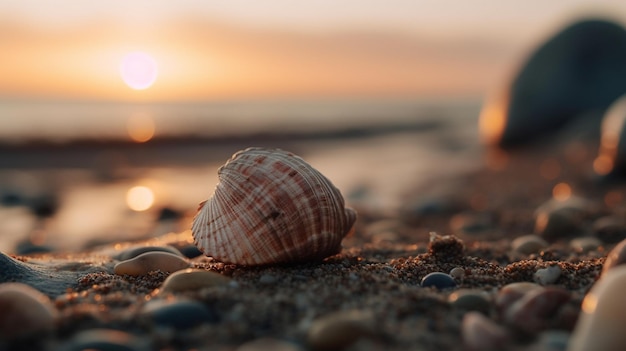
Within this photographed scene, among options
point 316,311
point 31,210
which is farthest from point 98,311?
point 31,210

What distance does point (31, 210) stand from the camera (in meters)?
6.95

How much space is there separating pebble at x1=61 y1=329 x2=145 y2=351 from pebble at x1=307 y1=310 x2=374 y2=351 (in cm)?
53

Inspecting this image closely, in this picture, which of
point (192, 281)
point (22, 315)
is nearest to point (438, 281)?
point (192, 281)

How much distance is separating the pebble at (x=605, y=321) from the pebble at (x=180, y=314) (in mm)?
1138

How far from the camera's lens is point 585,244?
364 cm

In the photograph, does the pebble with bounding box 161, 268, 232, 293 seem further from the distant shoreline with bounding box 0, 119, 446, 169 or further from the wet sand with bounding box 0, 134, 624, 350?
the distant shoreline with bounding box 0, 119, 446, 169

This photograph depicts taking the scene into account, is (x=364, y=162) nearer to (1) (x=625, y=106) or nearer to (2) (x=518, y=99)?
(2) (x=518, y=99)

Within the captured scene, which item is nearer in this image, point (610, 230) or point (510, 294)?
point (510, 294)

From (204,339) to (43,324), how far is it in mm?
506

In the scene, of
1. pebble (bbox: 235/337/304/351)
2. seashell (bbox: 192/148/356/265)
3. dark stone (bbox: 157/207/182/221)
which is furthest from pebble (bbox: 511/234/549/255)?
dark stone (bbox: 157/207/182/221)

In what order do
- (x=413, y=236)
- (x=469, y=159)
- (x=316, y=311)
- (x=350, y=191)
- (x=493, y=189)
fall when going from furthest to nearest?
(x=469, y=159) → (x=350, y=191) → (x=493, y=189) → (x=413, y=236) → (x=316, y=311)

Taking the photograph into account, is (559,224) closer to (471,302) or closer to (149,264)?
(471,302)

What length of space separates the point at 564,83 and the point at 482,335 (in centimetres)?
1155

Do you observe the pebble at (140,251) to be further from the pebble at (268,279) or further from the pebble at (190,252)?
the pebble at (268,279)
